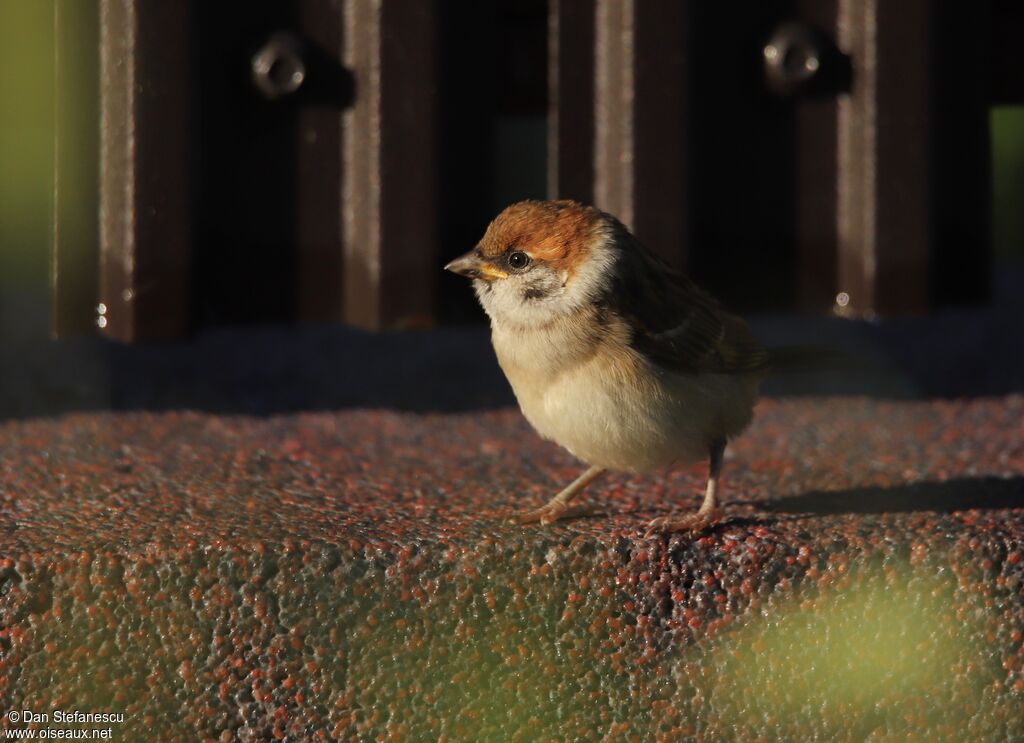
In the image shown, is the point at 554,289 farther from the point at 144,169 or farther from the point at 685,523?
the point at 144,169

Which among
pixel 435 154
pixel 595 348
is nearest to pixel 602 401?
pixel 595 348

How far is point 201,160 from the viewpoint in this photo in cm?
408

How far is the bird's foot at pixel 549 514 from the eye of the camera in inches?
119

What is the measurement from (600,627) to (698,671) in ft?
0.70

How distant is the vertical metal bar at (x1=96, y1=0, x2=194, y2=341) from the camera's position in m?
3.95

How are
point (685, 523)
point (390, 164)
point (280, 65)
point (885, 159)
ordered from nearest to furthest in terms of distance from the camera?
1. point (685, 523)
2. point (280, 65)
3. point (390, 164)
4. point (885, 159)

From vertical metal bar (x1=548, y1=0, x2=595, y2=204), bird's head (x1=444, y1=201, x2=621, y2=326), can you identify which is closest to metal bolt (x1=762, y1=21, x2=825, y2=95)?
vertical metal bar (x1=548, y1=0, x2=595, y2=204)

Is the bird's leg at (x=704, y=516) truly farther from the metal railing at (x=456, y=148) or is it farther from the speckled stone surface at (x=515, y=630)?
the metal railing at (x=456, y=148)

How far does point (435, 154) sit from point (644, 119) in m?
0.63

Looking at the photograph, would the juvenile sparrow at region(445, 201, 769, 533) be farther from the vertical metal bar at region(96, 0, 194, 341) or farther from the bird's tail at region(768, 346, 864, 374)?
the vertical metal bar at region(96, 0, 194, 341)

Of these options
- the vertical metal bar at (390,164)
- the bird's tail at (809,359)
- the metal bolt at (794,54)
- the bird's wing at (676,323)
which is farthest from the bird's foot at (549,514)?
the metal bolt at (794,54)

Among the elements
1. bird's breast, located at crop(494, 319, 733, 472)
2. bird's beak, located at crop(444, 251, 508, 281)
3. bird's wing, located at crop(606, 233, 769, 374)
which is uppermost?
bird's beak, located at crop(444, 251, 508, 281)

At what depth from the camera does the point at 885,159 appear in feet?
13.7

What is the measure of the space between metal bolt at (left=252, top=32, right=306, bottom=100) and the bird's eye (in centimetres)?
119
